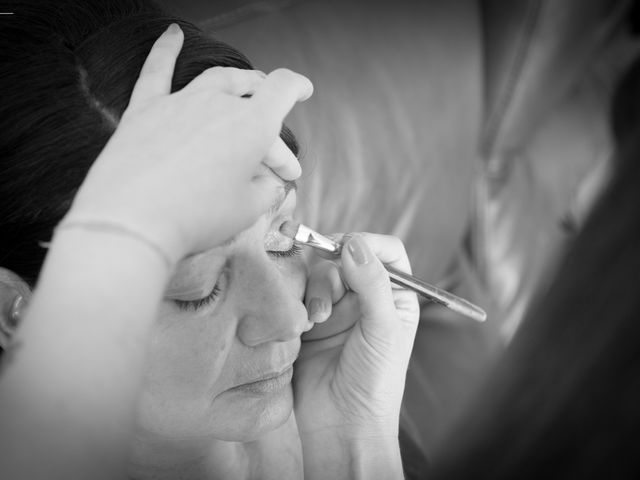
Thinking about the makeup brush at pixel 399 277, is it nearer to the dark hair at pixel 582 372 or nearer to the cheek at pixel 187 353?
the cheek at pixel 187 353

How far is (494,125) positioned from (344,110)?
16.1 inches

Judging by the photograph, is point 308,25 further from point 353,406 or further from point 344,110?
point 353,406

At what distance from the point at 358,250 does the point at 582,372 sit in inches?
16.5

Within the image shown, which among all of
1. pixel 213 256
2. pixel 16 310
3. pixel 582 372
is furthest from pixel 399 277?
pixel 582 372

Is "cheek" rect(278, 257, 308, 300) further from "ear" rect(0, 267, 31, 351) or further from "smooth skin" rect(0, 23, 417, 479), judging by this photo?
"ear" rect(0, 267, 31, 351)

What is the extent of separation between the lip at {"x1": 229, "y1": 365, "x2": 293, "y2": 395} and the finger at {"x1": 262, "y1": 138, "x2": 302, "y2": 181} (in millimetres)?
197

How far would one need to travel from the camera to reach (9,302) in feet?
1.66

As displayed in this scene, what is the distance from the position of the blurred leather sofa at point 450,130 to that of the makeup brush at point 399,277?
4.4 inches

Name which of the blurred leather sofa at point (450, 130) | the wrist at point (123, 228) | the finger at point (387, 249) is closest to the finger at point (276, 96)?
the wrist at point (123, 228)

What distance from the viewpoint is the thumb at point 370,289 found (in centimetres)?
58

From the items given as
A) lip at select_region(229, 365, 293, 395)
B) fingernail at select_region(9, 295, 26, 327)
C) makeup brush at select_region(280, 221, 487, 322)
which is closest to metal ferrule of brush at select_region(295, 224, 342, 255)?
makeup brush at select_region(280, 221, 487, 322)

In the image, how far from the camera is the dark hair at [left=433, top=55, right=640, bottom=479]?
16 cm

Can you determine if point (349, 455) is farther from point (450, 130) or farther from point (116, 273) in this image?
point (450, 130)

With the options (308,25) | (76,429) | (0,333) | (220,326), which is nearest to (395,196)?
(308,25)
